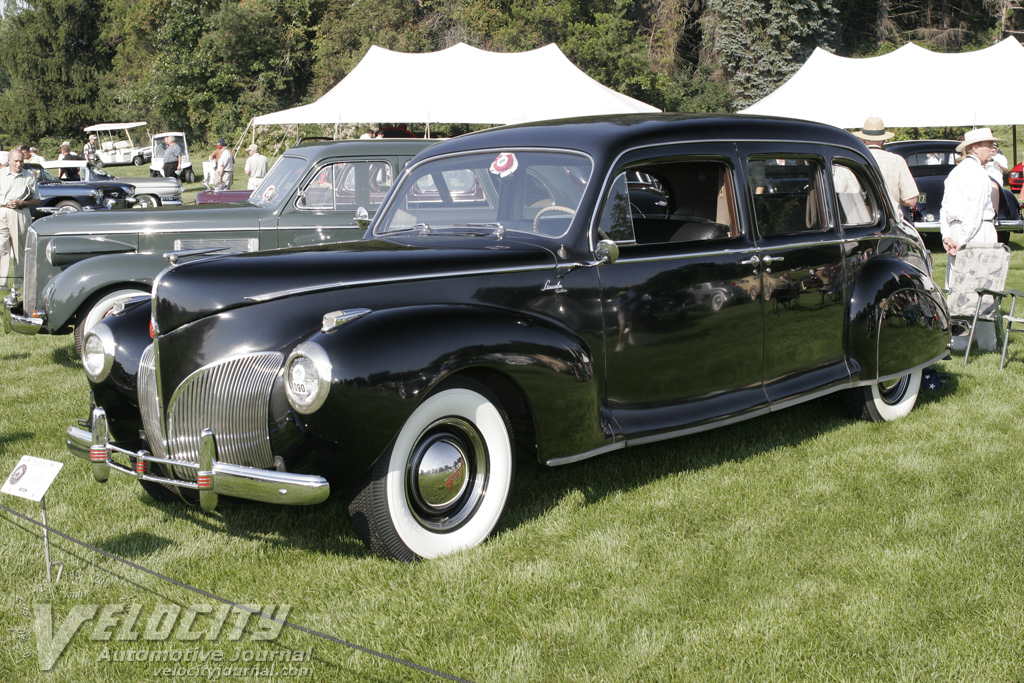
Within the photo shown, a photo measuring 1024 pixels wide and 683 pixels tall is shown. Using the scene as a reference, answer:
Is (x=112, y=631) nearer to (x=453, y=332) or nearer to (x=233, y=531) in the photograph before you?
(x=233, y=531)

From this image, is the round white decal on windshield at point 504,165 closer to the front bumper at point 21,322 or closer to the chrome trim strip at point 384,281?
the chrome trim strip at point 384,281

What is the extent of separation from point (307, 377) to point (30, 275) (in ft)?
19.9

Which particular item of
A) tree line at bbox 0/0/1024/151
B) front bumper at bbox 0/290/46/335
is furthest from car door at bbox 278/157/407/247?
tree line at bbox 0/0/1024/151

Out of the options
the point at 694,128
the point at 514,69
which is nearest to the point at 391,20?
the point at 514,69

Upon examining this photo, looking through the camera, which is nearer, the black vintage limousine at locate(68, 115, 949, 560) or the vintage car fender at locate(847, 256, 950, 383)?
the black vintage limousine at locate(68, 115, 949, 560)

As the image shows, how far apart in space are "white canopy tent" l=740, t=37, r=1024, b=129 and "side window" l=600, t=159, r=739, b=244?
11314mm

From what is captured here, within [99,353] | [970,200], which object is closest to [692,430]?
[99,353]

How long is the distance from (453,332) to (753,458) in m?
2.33

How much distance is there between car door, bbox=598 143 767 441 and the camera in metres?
4.30

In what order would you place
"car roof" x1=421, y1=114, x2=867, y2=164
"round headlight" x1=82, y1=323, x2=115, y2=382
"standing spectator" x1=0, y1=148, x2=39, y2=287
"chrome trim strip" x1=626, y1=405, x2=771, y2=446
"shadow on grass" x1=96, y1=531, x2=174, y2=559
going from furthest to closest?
"standing spectator" x1=0, y1=148, x2=39, y2=287 → "car roof" x1=421, y1=114, x2=867, y2=164 → "chrome trim strip" x1=626, y1=405, x2=771, y2=446 → "round headlight" x1=82, y1=323, x2=115, y2=382 → "shadow on grass" x1=96, y1=531, x2=174, y2=559

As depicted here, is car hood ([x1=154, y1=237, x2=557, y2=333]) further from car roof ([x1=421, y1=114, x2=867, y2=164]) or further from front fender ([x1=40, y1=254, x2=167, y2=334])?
front fender ([x1=40, y1=254, x2=167, y2=334])

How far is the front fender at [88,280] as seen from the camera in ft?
23.6

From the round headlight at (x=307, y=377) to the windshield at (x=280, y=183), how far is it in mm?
5075

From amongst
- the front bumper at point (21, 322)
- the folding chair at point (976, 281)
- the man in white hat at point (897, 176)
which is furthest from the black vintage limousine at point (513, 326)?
the front bumper at point (21, 322)
